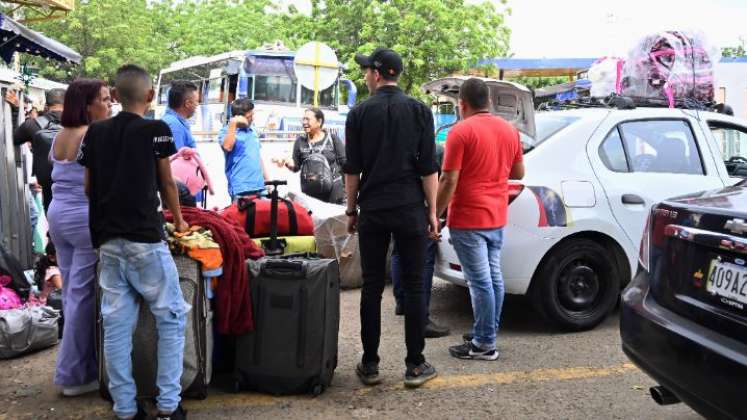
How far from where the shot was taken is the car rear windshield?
5.06 m

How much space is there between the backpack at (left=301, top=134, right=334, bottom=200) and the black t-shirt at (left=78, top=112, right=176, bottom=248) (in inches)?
140

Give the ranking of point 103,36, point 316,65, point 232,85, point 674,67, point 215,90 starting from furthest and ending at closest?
point 103,36, point 215,90, point 232,85, point 316,65, point 674,67

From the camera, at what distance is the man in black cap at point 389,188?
3.84 metres

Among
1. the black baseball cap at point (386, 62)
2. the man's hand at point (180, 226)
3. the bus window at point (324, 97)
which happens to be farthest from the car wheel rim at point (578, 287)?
the bus window at point (324, 97)

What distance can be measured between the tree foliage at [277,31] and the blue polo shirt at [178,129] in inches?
716

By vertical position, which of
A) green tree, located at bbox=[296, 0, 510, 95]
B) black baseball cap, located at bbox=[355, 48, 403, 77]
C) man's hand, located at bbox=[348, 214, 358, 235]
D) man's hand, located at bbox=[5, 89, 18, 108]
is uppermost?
green tree, located at bbox=[296, 0, 510, 95]

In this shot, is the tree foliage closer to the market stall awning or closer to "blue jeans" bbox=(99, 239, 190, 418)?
the market stall awning

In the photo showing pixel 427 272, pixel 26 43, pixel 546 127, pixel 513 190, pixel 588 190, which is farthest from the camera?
pixel 26 43

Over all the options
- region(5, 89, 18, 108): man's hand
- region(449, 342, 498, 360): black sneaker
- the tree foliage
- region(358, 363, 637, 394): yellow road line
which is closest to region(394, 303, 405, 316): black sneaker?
region(449, 342, 498, 360): black sneaker

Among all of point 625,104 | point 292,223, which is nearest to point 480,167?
point 292,223

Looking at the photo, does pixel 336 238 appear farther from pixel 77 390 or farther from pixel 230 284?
pixel 77 390

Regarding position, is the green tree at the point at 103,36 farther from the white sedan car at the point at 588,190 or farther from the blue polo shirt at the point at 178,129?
the white sedan car at the point at 588,190

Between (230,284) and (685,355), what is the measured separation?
2.19 meters

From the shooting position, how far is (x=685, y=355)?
2768mm
